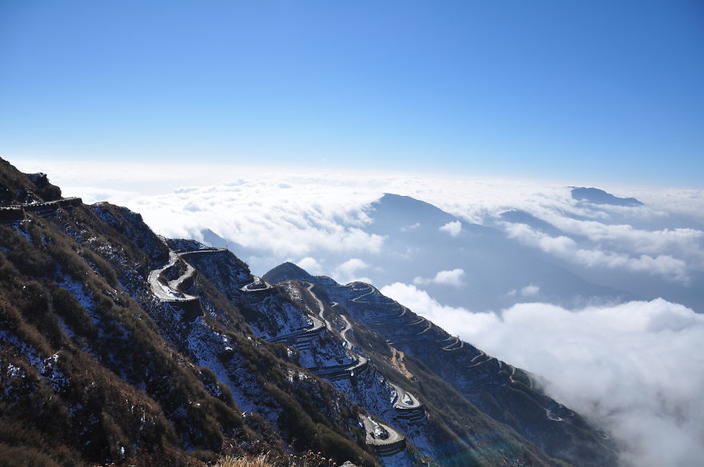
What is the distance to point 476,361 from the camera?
582ft

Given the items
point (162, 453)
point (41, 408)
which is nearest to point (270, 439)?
point (162, 453)

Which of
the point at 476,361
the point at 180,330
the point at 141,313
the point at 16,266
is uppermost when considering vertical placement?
the point at 16,266

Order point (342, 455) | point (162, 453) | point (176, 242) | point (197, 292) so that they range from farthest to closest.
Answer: point (176, 242) < point (197, 292) < point (342, 455) < point (162, 453)

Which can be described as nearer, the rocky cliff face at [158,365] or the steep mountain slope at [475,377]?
the rocky cliff face at [158,365]

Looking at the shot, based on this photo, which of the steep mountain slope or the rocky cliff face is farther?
the steep mountain slope

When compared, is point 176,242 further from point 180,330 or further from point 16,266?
point 16,266

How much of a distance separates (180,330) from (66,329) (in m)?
16.4

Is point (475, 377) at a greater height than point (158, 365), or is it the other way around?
point (158, 365)

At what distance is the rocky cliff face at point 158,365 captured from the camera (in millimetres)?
20188

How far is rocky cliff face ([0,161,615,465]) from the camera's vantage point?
795 inches

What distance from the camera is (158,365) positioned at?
3091 centimetres

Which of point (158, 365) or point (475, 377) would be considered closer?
point (158, 365)

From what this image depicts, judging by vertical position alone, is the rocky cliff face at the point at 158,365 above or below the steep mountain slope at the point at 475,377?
above

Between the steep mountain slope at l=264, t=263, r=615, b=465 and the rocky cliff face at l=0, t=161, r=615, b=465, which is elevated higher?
the rocky cliff face at l=0, t=161, r=615, b=465
